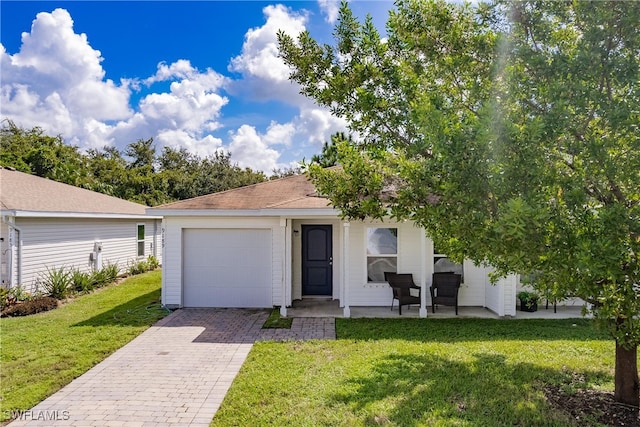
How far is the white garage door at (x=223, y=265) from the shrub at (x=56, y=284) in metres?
3.90

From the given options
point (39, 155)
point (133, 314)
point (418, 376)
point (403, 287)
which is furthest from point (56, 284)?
point (39, 155)

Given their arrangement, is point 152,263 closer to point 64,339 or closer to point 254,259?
point 254,259

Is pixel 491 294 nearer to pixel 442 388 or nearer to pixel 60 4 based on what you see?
pixel 442 388

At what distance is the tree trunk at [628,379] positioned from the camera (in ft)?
14.0

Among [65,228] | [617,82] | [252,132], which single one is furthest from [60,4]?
[252,132]

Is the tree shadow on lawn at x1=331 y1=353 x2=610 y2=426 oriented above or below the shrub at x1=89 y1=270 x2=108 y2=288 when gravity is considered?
below

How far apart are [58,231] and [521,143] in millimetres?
13353

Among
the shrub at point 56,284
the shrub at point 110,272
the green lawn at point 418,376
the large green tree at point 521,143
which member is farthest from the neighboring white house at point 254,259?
the large green tree at point 521,143

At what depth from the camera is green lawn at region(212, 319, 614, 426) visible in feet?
13.6

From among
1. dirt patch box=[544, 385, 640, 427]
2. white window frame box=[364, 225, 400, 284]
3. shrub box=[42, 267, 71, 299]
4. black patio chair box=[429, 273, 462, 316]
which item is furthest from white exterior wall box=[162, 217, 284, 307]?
dirt patch box=[544, 385, 640, 427]

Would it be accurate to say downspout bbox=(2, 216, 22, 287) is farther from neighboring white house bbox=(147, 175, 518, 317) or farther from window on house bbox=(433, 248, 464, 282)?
window on house bbox=(433, 248, 464, 282)

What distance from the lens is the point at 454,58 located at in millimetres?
3875

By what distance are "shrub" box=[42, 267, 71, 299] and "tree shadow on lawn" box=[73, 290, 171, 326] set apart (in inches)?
81.9

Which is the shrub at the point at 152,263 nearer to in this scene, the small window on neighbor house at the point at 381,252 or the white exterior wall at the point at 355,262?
the white exterior wall at the point at 355,262
